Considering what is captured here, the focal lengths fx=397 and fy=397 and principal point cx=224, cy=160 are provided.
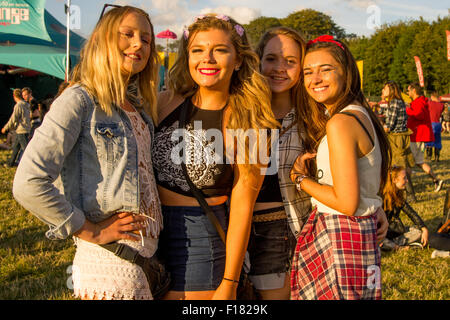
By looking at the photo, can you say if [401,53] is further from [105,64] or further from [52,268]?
[105,64]

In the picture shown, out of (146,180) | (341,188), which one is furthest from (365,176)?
(146,180)

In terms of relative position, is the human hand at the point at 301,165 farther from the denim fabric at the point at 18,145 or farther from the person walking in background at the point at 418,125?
the denim fabric at the point at 18,145

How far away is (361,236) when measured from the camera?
205 centimetres

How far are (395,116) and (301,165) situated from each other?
6501 mm

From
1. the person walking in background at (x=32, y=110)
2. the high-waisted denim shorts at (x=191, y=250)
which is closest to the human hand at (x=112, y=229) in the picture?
the high-waisted denim shorts at (x=191, y=250)

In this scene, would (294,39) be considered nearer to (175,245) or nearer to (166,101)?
(166,101)

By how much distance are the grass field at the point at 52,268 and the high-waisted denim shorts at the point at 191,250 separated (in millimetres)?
1805

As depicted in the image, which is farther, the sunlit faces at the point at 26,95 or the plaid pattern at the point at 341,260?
the sunlit faces at the point at 26,95

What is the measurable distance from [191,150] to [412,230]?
4.36 meters

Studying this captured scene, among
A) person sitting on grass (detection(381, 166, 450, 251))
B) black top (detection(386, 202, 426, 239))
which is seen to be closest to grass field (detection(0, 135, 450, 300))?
person sitting on grass (detection(381, 166, 450, 251))

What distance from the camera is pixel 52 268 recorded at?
4.39 meters

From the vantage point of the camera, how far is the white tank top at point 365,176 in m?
2.03

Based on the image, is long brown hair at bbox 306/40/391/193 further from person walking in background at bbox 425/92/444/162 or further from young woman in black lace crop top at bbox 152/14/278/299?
person walking in background at bbox 425/92/444/162
